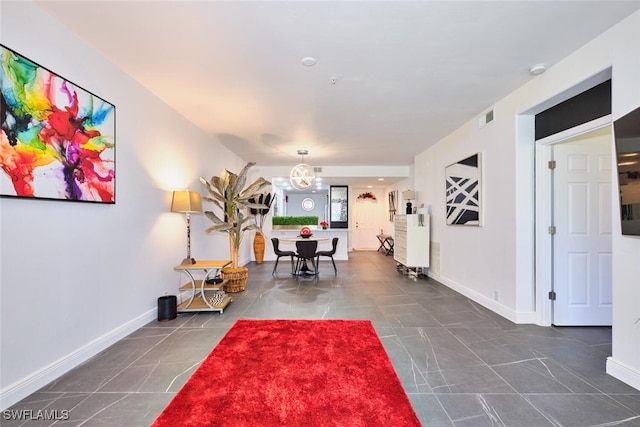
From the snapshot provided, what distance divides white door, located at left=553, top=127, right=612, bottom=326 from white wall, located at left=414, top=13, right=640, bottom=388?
0.88ft

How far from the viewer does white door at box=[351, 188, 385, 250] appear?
34.8ft

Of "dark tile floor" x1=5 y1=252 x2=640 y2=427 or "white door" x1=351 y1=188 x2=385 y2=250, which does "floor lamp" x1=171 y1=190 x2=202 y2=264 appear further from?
"white door" x1=351 y1=188 x2=385 y2=250

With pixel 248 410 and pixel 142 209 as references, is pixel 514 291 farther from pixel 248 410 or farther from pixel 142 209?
pixel 142 209

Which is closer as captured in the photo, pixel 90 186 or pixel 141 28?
pixel 141 28

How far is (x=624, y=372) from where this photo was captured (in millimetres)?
2033

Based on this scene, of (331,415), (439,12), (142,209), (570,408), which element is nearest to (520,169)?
(439,12)

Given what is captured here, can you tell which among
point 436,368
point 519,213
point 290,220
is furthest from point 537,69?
point 290,220

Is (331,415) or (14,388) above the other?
(14,388)

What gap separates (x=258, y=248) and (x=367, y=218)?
4.77 metres

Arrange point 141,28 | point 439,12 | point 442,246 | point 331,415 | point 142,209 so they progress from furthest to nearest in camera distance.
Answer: point 442,246, point 142,209, point 141,28, point 439,12, point 331,415

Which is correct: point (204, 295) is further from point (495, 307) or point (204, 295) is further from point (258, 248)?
point (258, 248)

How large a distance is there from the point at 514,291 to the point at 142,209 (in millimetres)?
4435

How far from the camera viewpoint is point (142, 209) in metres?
3.07

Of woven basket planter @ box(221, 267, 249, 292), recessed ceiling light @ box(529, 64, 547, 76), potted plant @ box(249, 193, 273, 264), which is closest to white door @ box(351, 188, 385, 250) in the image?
A: potted plant @ box(249, 193, 273, 264)
